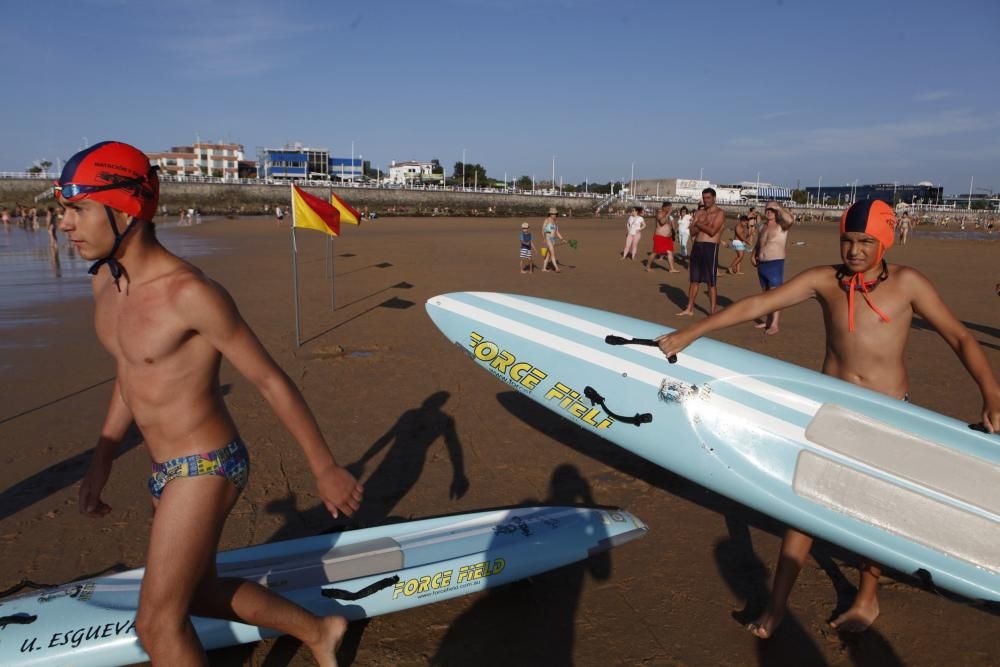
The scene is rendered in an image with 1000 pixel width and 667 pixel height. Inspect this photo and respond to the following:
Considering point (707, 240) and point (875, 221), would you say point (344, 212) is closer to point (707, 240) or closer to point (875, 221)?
point (707, 240)

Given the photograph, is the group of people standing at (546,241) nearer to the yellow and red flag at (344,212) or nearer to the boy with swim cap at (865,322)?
the yellow and red flag at (344,212)

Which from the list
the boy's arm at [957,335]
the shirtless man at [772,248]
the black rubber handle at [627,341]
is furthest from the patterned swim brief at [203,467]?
the shirtless man at [772,248]

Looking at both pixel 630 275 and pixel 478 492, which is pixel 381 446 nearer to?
pixel 478 492

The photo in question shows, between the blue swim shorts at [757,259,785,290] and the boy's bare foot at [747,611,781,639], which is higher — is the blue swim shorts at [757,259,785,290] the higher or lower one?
the higher one

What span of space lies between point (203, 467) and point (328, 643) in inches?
37.1

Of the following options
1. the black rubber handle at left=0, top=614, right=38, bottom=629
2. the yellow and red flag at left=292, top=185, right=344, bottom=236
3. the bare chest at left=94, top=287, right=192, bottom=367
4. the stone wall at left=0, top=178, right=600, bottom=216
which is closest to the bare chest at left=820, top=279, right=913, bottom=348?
the bare chest at left=94, top=287, right=192, bottom=367

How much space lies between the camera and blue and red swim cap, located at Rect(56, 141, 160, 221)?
2.03 m

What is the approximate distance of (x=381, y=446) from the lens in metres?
5.39

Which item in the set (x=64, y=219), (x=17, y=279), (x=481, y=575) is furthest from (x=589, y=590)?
(x=17, y=279)

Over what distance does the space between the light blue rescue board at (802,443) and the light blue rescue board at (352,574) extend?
A: 2.19 ft

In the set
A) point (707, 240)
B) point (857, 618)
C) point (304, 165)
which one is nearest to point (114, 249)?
point (857, 618)

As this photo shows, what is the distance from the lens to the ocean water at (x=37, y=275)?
34.8ft

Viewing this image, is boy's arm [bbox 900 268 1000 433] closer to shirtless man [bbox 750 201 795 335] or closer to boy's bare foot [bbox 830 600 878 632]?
boy's bare foot [bbox 830 600 878 632]

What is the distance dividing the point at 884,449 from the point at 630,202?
313ft
